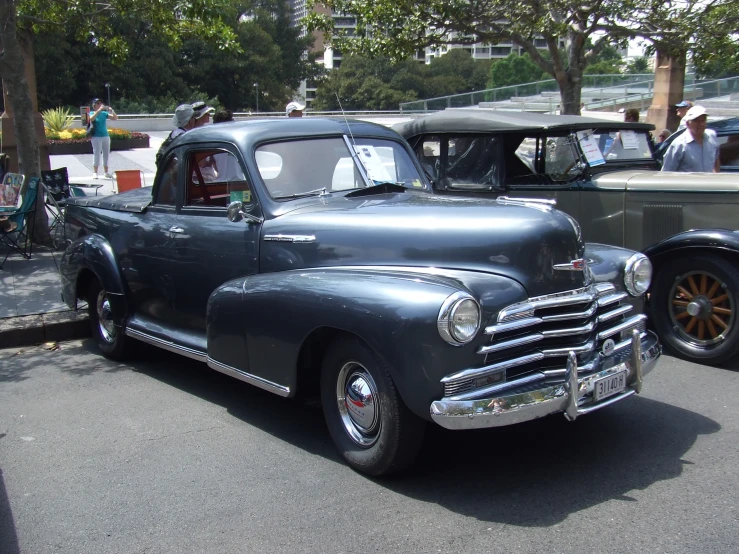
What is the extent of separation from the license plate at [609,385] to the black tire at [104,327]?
3.81 m

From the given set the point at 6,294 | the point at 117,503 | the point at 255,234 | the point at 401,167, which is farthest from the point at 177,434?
the point at 6,294

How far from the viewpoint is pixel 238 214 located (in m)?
4.79

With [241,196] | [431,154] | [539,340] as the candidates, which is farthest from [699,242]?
[241,196]

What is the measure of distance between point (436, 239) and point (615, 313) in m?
1.05

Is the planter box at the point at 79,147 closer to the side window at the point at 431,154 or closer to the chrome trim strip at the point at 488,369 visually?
the side window at the point at 431,154

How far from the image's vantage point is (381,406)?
3.81 meters

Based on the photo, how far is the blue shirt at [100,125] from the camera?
610 inches

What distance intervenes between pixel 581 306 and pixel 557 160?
326 cm

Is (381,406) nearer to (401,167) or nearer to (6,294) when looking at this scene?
(401,167)

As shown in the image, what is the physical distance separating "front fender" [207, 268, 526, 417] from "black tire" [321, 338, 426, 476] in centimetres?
13

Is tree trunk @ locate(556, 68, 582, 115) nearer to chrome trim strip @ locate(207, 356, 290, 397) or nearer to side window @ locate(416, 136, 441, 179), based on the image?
side window @ locate(416, 136, 441, 179)

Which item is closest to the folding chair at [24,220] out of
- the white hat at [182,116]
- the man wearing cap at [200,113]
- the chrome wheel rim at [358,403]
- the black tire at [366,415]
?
the white hat at [182,116]

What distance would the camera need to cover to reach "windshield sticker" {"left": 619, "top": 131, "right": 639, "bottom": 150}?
7328 millimetres

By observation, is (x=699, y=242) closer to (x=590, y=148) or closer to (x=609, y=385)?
(x=590, y=148)
